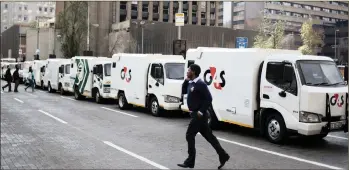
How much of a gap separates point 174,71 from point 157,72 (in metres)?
0.69

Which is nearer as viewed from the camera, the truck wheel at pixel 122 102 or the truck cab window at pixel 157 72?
the truck cab window at pixel 157 72

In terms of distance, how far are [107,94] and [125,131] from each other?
930 cm

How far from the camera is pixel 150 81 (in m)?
16.8

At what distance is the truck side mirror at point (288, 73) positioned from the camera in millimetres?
10195

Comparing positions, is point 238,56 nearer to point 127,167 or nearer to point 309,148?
point 309,148

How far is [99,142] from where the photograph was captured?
34.7ft

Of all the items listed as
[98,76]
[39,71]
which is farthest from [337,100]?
[39,71]

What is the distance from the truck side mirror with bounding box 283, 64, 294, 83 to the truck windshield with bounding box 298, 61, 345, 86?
A: 240 millimetres

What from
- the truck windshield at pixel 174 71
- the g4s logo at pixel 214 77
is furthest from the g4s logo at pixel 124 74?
the g4s logo at pixel 214 77

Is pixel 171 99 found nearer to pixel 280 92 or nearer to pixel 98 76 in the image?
pixel 280 92

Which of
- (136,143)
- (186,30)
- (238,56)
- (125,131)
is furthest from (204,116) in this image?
(186,30)

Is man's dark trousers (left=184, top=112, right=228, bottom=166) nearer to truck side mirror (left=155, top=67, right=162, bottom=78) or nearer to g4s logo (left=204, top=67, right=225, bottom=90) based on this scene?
g4s logo (left=204, top=67, right=225, bottom=90)

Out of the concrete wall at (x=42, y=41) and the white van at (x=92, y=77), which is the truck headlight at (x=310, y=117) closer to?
the white van at (x=92, y=77)

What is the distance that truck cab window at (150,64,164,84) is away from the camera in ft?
53.3
